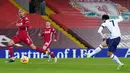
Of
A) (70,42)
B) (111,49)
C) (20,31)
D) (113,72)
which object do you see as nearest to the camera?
Answer: (113,72)

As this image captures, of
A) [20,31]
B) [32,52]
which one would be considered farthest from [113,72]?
[32,52]

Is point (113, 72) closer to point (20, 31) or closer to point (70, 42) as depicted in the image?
point (20, 31)

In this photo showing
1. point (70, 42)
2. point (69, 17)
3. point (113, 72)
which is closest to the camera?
point (113, 72)

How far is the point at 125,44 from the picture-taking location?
28.6 metres

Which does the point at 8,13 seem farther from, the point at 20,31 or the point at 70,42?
the point at 20,31

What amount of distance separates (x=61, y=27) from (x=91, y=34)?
6.50 feet

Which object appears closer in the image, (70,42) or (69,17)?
(70,42)

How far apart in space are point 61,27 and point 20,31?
10.4 metres

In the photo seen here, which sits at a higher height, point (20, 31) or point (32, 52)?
point (20, 31)

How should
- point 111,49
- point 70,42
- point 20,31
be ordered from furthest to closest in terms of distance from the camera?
point 70,42
point 20,31
point 111,49

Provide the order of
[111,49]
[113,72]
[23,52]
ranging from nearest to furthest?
1. [113,72]
2. [111,49]
3. [23,52]

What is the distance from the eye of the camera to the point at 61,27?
95.1ft

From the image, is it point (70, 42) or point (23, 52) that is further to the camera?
point (70, 42)

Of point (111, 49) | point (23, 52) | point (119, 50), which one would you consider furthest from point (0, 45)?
point (111, 49)
